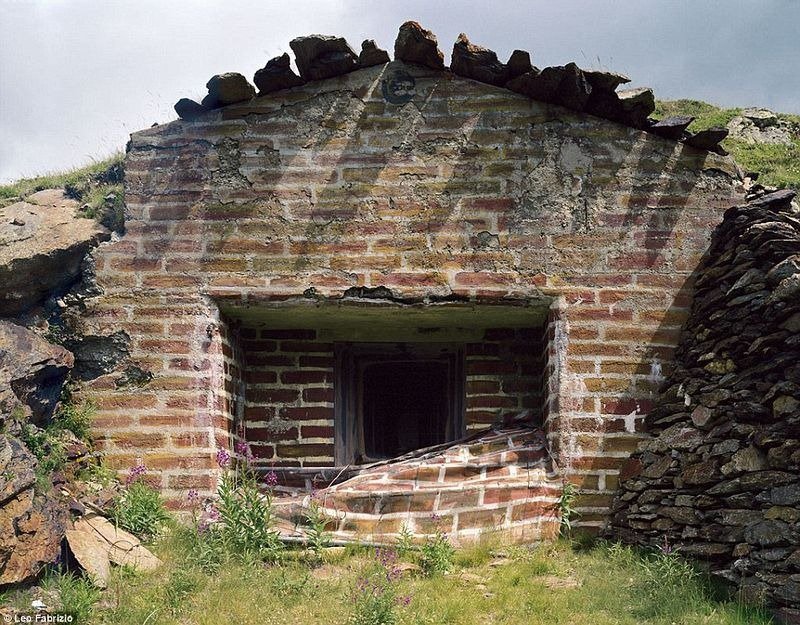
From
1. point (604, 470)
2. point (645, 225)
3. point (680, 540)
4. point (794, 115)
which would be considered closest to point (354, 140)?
point (645, 225)

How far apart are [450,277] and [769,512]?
7.59 ft

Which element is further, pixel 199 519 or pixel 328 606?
pixel 199 519

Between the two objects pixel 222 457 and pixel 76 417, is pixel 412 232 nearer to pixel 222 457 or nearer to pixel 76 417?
pixel 222 457

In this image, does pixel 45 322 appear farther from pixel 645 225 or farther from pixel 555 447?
pixel 645 225

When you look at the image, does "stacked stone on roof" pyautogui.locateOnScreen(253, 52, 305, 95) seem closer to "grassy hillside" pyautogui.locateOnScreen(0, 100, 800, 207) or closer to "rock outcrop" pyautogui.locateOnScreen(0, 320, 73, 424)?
"grassy hillside" pyautogui.locateOnScreen(0, 100, 800, 207)

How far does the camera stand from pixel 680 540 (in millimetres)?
4598

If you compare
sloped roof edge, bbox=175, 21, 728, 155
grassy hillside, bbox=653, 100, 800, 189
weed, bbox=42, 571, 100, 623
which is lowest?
weed, bbox=42, 571, 100, 623

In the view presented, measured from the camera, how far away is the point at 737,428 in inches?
172

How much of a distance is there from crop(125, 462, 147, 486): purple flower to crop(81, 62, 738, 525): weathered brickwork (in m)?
0.12

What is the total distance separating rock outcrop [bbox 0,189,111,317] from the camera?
17.3 ft

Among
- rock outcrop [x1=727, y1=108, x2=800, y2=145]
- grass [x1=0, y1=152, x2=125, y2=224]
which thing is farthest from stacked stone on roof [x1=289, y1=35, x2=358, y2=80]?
rock outcrop [x1=727, y1=108, x2=800, y2=145]

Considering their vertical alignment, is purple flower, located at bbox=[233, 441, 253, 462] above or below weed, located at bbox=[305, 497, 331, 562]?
above

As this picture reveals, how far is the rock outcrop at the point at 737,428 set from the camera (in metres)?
4.01

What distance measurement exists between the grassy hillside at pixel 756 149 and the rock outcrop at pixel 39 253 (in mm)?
→ 7284
